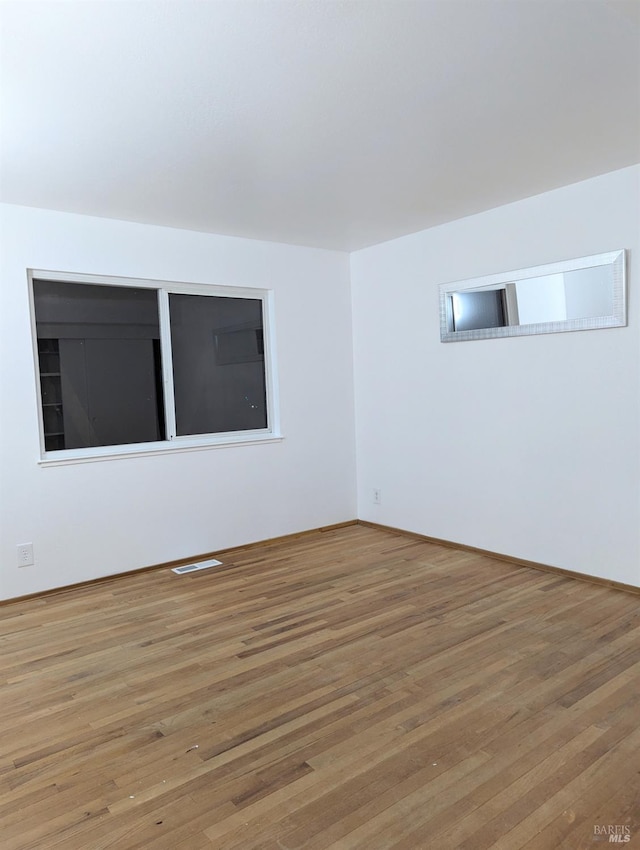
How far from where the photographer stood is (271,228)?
4.35m

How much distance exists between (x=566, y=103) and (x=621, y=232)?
1.12m

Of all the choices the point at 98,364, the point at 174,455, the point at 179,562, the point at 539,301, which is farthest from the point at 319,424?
the point at 539,301

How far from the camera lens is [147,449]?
4195mm

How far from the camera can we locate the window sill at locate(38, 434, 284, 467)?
3.84 m

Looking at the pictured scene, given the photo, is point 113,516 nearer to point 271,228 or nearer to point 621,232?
point 271,228

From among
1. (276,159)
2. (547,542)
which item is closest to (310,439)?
(547,542)

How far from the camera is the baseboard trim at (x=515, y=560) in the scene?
3.53 metres

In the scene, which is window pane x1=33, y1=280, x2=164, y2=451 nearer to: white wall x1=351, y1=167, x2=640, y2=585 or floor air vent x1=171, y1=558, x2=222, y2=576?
floor air vent x1=171, y1=558, x2=222, y2=576

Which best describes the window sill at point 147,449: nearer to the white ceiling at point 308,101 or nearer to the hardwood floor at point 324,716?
the hardwood floor at point 324,716

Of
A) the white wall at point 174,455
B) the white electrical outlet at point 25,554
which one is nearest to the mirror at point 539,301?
the white wall at point 174,455

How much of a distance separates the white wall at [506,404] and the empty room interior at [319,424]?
2cm

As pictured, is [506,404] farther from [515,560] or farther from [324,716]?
[324,716]

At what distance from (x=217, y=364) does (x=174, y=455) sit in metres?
0.83

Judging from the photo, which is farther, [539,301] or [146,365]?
[146,365]
